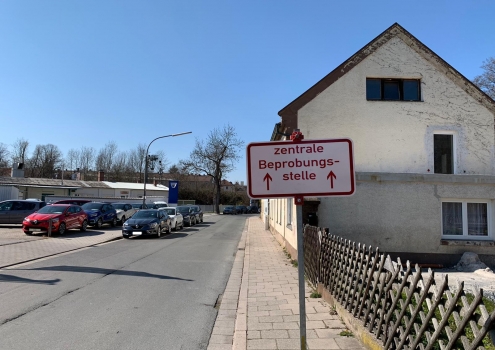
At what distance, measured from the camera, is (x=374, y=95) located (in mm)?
13727

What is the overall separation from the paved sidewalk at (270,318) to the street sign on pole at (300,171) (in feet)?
5.82

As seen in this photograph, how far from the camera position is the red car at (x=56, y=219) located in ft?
58.2

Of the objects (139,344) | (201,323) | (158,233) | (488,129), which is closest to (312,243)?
(201,323)

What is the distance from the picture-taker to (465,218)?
38.4ft

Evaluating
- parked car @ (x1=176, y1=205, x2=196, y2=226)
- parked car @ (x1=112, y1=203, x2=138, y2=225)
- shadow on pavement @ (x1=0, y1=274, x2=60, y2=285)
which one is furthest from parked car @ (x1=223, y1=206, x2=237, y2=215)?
shadow on pavement @ (x1=0, y1=274, x2=60, y2=285)

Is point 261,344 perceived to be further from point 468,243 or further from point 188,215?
point 188,215

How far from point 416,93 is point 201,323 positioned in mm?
12125

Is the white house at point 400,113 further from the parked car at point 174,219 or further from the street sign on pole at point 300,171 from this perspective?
the parked car at point 174,219

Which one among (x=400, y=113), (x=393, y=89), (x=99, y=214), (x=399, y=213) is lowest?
(x=99, y=214)

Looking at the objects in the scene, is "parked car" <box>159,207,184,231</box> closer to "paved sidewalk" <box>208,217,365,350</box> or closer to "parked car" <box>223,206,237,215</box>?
"paved sidewalk" <box>208,217,365,350</box>

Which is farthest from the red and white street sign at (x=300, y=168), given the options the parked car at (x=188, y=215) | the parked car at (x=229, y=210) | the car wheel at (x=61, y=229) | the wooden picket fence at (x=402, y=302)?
the parked car at (x=229, y=210)

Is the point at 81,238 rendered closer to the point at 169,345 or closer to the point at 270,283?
the point at 270,283

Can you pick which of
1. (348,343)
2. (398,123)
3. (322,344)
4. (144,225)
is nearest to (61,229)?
(144,225)

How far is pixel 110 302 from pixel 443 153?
12587 millimetres
